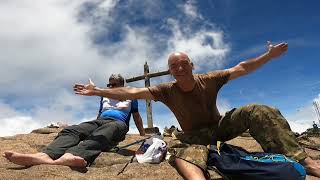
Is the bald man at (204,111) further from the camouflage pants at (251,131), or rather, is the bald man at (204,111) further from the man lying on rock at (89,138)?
the man lying on rock at (89,138)

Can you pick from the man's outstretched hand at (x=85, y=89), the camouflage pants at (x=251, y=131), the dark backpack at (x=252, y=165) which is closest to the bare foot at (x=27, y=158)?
the man's outstretched hand at (x=85, y=89)

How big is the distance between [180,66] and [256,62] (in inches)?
49.9

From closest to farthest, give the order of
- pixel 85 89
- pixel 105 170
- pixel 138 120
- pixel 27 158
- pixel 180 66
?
pixel 27 158 < pixel 105 170 < pixel 180 66 < pixel 85 89 < pixel 138 120

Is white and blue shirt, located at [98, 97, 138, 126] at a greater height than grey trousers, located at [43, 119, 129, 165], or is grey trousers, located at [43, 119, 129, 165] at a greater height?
white and blue shirt, located at [98, 97, 138, 126]

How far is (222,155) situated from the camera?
5316mm

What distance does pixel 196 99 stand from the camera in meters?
6.04

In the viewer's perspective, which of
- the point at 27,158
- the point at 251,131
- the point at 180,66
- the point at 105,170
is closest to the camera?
the point at 251,131

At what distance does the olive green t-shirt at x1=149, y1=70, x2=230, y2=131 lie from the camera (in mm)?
6039

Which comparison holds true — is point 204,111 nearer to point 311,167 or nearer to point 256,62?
point 256,62

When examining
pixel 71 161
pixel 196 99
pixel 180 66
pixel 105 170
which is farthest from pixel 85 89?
pixel 196 99

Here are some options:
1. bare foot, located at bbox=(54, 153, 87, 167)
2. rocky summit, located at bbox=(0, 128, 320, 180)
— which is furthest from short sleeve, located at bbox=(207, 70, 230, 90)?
bare foot, located at bbox=(54, 153, 87, 167)

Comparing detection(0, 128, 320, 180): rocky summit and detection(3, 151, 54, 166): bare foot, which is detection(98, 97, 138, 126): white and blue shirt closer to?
detection(0, 128, 320, 180): rocky summit

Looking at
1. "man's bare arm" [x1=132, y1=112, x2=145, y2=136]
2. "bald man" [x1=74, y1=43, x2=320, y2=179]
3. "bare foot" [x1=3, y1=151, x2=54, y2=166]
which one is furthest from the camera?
"man's bare arm" [x1=132, y1=112, x2=145, y2=136]

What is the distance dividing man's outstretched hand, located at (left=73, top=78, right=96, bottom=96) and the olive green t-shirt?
949 millimetres
